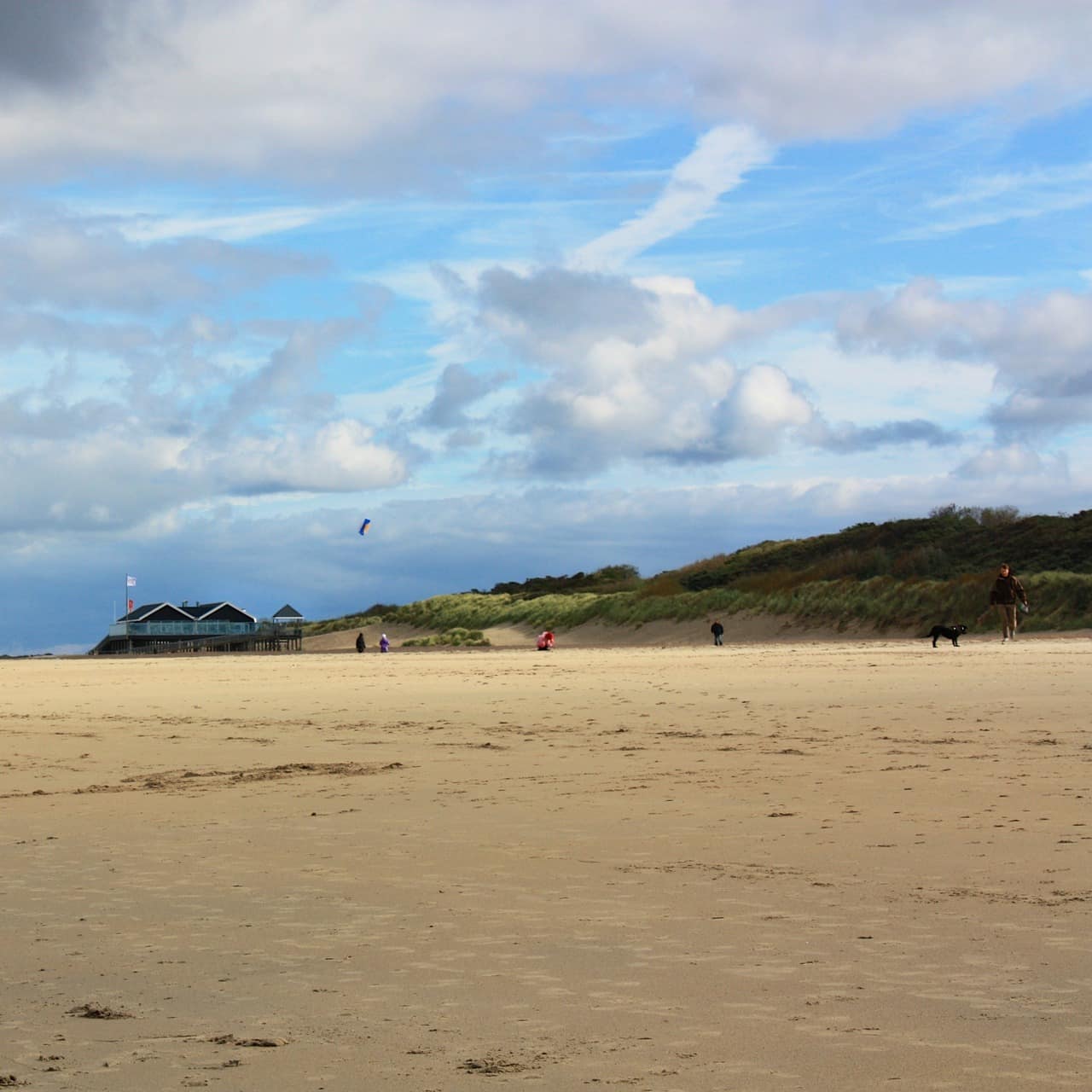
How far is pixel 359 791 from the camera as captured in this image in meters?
9.66

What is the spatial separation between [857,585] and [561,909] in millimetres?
37603

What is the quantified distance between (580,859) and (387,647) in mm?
40916

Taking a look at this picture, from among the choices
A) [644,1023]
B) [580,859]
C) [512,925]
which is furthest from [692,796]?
[644,1023]

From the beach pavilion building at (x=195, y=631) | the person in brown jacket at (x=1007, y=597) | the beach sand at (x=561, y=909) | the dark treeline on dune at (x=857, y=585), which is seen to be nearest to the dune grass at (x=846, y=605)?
the dark treeline on dune at (x=857, y=585)

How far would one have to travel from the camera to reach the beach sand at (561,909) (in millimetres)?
3939

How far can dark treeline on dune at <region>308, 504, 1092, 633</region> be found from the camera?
37.5 meters

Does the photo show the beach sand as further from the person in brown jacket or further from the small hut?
the small hut

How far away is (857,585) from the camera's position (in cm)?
4228

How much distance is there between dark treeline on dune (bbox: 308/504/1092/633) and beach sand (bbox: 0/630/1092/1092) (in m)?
24.7

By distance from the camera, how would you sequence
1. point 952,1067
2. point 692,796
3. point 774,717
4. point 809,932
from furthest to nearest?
point 774,717
point 692,796
point 809,932
point 952,1067

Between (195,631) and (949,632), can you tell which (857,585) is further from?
(195,631)

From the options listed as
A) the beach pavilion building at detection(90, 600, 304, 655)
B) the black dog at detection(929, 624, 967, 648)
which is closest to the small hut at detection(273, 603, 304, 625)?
the beach pavilion building at detection(90, 600, 304, 655)

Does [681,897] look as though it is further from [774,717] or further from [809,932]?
[774,717]

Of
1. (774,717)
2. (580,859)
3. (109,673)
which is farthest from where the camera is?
(109,673)
